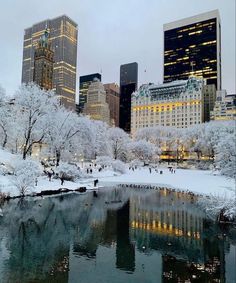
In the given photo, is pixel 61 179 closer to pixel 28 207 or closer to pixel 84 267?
pixel 28 207

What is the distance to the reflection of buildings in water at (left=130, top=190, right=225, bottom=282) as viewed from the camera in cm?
1359

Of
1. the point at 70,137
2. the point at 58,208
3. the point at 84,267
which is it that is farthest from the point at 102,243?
the point at 70,137

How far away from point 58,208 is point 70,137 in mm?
31894

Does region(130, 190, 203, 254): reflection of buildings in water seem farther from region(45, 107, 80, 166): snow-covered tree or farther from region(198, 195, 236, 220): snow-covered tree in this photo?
region(45, 107, 80, 166): snow-covered tree

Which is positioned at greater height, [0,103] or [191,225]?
[0,103]

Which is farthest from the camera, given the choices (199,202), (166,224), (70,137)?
(70,137)

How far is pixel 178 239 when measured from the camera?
18.7m

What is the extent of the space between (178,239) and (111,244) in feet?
14.5

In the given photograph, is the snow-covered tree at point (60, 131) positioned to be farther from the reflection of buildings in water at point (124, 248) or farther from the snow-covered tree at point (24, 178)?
the reflection of buildings in water at point (124, 248)

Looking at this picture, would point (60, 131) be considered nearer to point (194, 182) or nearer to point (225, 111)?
point (194, 182)

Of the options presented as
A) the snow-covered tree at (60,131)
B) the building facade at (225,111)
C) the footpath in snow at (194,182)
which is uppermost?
the building facade at (225,111)

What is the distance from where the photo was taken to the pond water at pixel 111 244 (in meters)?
13.0

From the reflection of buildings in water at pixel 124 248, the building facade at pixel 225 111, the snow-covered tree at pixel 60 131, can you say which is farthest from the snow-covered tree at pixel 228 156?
the building facade at pixel 225 111

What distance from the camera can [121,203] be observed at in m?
30.9
